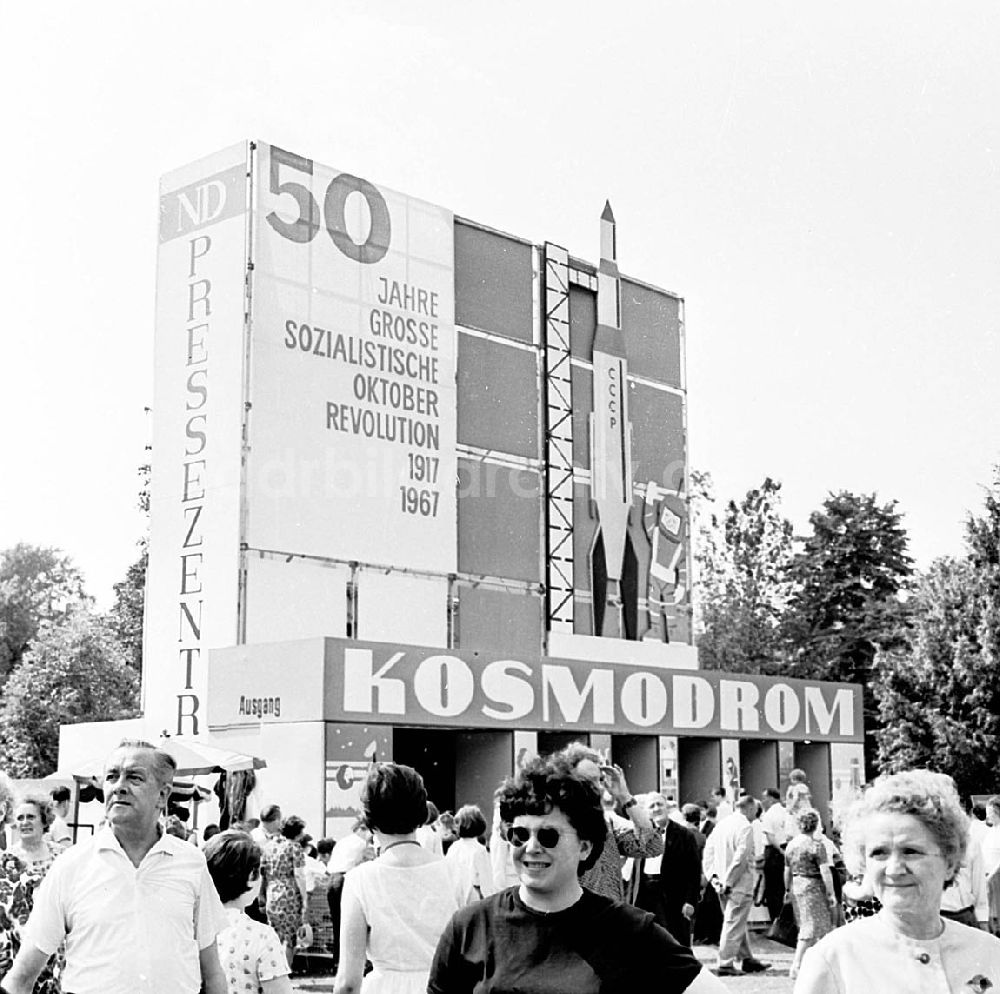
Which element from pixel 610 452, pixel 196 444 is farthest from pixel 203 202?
Answer: pixel 610 452

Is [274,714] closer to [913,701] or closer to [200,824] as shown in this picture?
[200,824]

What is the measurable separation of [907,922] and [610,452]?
27995 millimetres

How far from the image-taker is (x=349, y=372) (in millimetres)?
26406

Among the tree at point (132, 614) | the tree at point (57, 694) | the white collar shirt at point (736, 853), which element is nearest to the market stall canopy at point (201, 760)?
the white collar shirt at point (736, 853)

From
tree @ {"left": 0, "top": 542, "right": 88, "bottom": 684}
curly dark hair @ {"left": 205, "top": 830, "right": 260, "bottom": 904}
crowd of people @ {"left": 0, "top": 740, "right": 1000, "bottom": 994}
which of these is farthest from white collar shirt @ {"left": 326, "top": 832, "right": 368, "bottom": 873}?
tree @ {"left": 0, "top": 542, "right": 88, "bottom": 684}

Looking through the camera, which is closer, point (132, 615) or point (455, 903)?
point (455, 903)

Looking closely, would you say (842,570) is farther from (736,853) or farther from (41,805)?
(41,805)

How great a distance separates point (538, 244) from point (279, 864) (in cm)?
1998

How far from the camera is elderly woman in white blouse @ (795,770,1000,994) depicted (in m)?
3.36

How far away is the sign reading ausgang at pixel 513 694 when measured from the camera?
73.2 feet

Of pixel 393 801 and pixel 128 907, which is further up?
pixel 393 801

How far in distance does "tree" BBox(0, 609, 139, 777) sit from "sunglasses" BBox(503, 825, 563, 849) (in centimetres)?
4525

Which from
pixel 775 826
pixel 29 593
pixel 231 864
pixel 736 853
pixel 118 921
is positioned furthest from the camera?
pixel 29 593

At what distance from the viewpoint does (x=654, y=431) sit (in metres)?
33.0
